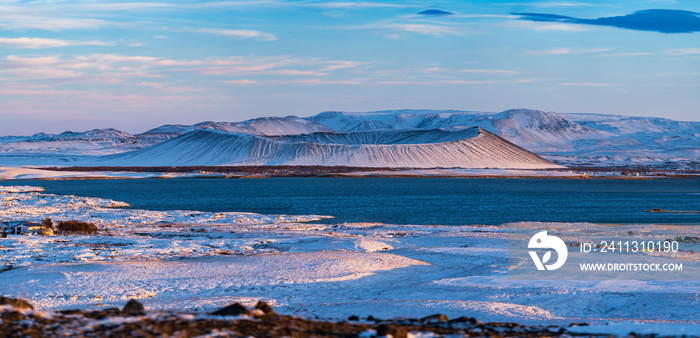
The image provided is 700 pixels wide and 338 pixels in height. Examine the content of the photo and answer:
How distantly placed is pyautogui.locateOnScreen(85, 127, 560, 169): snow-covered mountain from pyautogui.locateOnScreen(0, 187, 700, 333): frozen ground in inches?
4730

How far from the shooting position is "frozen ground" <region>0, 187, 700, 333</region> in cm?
1187

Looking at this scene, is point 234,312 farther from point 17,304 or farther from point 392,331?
point 17,304

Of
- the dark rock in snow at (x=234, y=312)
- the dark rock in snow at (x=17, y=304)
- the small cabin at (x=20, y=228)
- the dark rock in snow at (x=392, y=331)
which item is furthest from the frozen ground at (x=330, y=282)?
the dark rock in snow at (x=17, y=304)

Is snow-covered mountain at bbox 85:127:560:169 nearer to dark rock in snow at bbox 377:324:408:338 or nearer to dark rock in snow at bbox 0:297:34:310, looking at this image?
dark rock in snow at bbox 0:297:34:310

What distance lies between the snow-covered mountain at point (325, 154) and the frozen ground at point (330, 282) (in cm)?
12014

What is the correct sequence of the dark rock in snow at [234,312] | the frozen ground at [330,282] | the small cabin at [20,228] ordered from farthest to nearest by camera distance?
1. the small cabin at [20,228]
2. the frozen ground at [330,282]
3. the dark rock in snow at [234,312]

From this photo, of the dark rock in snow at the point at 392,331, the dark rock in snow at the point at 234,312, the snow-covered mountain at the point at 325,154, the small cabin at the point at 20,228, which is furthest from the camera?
the snow-covered mountain at the point at 325,154

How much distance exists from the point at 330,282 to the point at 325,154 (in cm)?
13575

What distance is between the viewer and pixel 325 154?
493 feet

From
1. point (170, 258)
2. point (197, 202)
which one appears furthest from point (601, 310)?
point (197, 202)

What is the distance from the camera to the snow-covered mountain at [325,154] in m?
145

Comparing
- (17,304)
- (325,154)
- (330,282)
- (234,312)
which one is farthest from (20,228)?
(325,154)

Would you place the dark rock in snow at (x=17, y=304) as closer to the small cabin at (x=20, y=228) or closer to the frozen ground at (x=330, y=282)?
the frozen ground at (x=330, y=282)

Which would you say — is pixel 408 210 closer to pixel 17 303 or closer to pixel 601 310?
pixel 601 310
